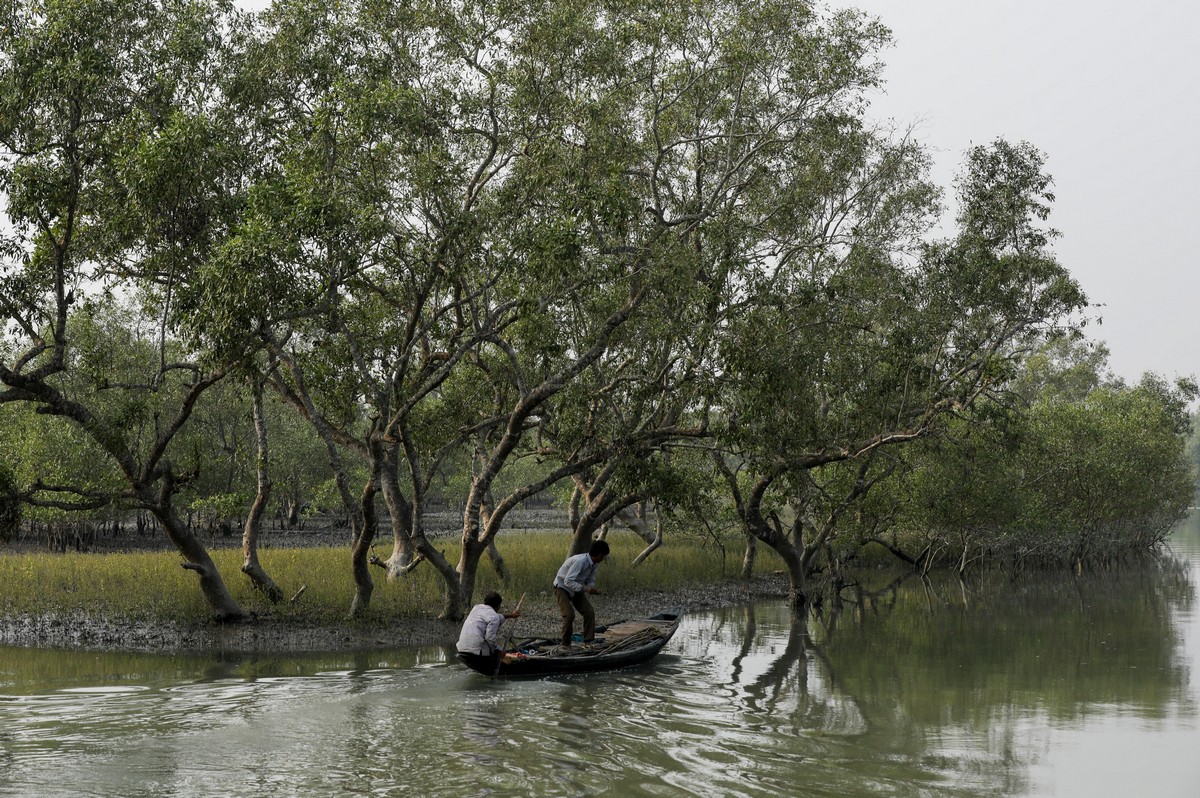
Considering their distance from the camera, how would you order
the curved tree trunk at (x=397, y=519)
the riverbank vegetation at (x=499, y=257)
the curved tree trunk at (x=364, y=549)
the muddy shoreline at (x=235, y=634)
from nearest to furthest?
the riverbank vegetation at (x=499, y=257)
the muddy shoreline at (x=235, y=634)
the curved tree trunk at (x=364, y=549)
the curved tree trunk at (x=397, y=519)

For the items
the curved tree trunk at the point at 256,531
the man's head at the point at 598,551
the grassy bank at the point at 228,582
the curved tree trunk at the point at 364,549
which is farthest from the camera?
the grassy bank at the point at 228,582

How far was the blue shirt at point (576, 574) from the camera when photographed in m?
18.1

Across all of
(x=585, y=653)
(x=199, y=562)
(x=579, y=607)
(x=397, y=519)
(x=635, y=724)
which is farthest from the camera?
(x=397, y=519)

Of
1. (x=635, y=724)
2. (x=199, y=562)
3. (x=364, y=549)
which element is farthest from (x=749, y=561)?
(x=635, y=724)

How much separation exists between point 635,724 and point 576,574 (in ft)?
16.3

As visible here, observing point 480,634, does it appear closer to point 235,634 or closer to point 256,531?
point 235,634

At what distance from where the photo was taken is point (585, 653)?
17.3m

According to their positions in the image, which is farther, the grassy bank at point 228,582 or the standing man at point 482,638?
the grassy bank at point 228,582

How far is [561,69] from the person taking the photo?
18.1 metres

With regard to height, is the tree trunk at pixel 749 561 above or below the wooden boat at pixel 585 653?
above

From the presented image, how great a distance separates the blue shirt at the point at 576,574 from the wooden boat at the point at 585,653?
94 centimetres

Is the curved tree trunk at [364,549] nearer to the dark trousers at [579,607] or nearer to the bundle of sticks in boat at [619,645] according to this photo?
the dark trousers at [579,607]

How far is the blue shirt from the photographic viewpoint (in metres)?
18.1

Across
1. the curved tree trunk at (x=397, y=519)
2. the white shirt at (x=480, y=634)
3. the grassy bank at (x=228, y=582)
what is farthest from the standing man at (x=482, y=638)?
the grassy bank at (x=228, y=582)
